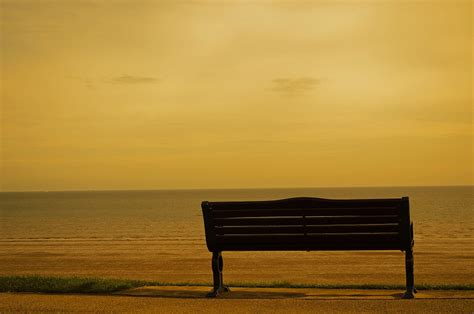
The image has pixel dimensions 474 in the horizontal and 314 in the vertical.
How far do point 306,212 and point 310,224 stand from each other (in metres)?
0.16

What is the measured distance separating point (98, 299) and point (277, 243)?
234 cm

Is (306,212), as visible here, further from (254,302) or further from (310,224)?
(254,302)

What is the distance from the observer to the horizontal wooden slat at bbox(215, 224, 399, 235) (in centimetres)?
954

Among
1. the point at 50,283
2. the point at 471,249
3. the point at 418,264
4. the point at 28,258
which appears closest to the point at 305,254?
the point at 418,264

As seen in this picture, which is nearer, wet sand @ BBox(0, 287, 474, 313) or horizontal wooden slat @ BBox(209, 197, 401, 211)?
wet sand @ BBox(0, 287, 474, 313)

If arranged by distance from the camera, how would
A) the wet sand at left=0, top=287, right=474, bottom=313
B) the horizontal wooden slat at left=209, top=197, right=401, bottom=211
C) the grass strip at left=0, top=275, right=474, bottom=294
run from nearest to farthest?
the wet sand at left=0, top=287, right=474, bottom=313, the horizontal wooden slat at left=209, top=197, right=401, bottom=211, the grass strip at left=0, top=275, right=474, bottom=294

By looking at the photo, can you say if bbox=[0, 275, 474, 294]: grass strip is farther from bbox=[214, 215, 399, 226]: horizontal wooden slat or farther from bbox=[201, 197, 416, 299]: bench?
bbox=[214, 215, 399, 226]: horizontal wooden slat

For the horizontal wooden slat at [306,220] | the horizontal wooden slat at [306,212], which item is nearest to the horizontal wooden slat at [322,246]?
the horizontal wooden slat at [306,220]

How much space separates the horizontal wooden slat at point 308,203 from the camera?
31.2 feet

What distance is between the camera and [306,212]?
31.7ft

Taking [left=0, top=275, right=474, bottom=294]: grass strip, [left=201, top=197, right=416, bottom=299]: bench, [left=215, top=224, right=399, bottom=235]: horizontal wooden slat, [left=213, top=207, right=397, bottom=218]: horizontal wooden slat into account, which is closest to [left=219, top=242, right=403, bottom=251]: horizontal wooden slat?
[left=201, top=197, right=416, bottom=299]: bench

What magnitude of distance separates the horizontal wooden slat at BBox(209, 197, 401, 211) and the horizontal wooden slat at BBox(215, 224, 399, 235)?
0.27 meters

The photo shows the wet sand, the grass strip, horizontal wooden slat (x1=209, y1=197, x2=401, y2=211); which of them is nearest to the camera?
the wet sand

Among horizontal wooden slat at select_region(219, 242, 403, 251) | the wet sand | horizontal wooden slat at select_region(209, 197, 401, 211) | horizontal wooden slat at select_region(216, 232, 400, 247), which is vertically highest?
horizontal wooden slat at select_region(209, 197, 401, 211)
